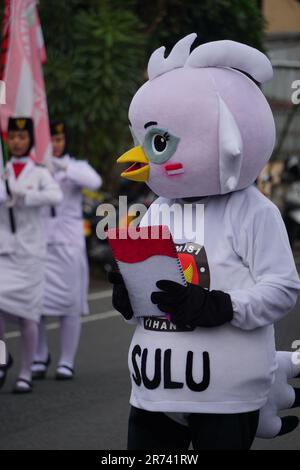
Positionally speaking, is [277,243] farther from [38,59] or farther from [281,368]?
[38,59]

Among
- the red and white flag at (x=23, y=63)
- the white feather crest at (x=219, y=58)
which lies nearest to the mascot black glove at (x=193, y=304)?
the white feather crest at (x=219, y=58)

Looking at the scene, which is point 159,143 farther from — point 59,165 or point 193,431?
point 59,165

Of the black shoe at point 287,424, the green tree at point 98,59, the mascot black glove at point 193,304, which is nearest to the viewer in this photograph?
the mascot black glove at point 193,304

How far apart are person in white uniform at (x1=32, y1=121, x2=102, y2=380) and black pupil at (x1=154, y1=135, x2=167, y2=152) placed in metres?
4.77

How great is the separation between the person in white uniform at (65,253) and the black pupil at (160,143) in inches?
188

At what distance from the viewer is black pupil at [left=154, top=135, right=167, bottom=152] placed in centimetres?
473

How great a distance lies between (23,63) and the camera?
1155 centimetres

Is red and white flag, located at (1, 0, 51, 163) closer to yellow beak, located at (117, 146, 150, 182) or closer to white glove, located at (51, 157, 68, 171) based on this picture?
white glove, located at (51, 157, 68, 171)

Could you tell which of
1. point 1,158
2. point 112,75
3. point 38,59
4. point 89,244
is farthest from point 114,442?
point 89,244

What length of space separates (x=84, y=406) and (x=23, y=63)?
435 cm

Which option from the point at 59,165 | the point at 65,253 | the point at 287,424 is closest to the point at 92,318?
the point at 65,253

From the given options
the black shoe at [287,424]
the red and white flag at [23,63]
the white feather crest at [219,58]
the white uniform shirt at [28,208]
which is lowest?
the black shoe at [287,424]

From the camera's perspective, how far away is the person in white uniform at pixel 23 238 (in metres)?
8.77

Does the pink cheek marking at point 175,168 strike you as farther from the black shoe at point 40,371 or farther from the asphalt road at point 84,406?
the black shoe at point 40,371
